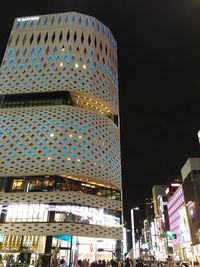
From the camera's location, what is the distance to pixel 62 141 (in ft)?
170

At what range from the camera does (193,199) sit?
62.5 meters

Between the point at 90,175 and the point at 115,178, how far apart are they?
766 cm

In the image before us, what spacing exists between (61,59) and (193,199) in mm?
47510

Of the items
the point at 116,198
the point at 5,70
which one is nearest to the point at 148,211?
the point at 116,198

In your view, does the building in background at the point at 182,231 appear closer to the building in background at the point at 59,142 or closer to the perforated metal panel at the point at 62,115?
the building in background at the point at 59,142

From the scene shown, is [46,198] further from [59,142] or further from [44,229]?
[59,142]

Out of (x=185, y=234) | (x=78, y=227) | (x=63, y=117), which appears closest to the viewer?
(x=78, y=227)

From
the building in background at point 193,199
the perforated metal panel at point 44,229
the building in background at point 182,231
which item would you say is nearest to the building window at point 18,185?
the perforated metal panel at point 44,229

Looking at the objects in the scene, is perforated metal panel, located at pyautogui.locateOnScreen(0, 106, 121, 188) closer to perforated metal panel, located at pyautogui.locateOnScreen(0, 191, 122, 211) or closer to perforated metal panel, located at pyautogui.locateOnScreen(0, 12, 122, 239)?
perforated metal panel, located at pyautogui.locateOnScreen(0, 12, 122, 239)

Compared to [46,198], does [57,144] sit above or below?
above

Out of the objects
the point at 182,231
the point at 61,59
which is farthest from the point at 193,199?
the point at 61,59

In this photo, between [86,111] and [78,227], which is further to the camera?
[86,111]

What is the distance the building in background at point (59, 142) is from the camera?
145 feet

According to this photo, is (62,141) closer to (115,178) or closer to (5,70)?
(115,178)
